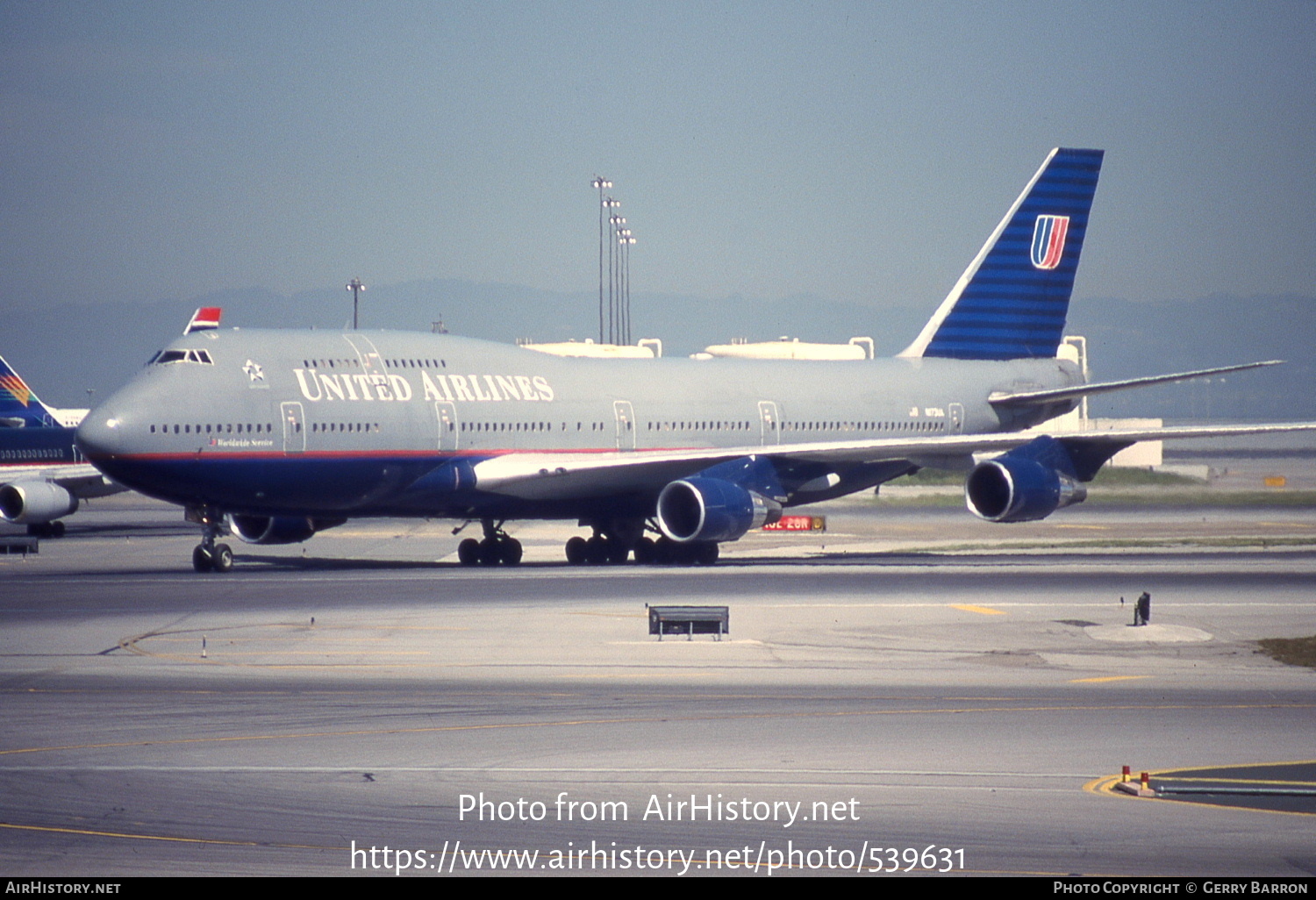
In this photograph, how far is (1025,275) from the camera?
4875cm

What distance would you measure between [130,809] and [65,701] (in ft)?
20.5

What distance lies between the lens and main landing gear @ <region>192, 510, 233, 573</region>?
121 feet

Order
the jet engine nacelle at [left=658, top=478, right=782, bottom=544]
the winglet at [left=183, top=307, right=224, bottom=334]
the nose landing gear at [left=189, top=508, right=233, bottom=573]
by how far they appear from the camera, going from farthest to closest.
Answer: the winglet at [left=183, top=307, right=224, bottom=334] < the jet engine nacelle at [left=658, top=478, right=782, bottom=544] < the nose landing gear at [left=189, top=508, right=233, bottom=573]

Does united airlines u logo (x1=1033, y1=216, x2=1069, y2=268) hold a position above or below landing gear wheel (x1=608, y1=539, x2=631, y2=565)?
above

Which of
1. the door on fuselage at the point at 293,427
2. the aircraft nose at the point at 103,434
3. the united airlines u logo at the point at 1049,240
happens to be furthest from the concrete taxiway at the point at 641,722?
the united airlines u logo at the point at 1049,240

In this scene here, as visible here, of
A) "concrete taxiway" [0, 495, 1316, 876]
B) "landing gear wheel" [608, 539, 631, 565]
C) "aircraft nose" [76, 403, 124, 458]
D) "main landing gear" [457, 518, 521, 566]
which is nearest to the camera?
"concrete taxiway" [0, 495, 1316, 876]

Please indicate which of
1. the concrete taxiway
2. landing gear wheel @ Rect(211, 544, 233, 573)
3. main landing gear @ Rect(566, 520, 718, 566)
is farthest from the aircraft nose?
main landing gear @ Rect(566, 520, 718, 566)

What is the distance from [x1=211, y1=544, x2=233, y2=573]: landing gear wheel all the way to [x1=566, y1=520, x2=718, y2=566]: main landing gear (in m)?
8.50

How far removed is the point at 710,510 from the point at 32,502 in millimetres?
26584

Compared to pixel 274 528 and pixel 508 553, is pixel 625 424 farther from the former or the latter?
pixel 274 528

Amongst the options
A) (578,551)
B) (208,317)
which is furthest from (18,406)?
(578,551)

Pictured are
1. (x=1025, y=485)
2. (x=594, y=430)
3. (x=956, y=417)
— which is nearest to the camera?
(x=1025, y=485)

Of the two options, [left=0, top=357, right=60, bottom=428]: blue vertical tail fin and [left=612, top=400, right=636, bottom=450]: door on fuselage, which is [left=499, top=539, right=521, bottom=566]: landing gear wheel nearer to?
[left=612, top=400, right=636, bottom=450]: door on fuselage

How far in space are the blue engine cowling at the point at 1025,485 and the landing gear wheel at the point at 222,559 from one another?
56.0 ft
